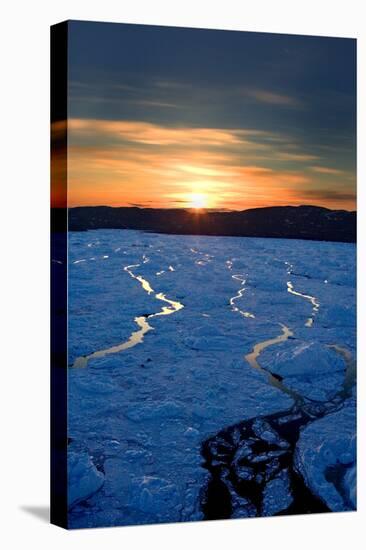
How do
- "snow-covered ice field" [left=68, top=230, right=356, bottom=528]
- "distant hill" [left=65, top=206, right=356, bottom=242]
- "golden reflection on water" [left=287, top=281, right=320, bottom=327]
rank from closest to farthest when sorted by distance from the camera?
1. "snow-covered ice field" [left=68, top=230, right=356, bottom=528]
2. "distant hill" [left=65, top=206, right=356, bottom=242]
3. "golden reflection on water" [left=287, top=281, right=320, bottom=327]

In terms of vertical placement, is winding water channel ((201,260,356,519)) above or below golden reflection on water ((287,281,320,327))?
below

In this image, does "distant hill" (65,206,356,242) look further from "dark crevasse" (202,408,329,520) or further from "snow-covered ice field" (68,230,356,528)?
"dark crevasse" (202,408,329,520)

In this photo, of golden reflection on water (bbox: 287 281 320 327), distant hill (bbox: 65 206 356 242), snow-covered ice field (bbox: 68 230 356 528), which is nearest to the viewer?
snow-covered ice field (bbox: 68 230 356 528)

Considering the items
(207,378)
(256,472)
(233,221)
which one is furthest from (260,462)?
(233,221)

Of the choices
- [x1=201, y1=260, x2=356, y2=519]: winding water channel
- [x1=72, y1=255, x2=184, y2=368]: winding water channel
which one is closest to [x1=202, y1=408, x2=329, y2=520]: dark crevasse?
[x1=201, y1=260, x2=356, y2=519]: winding water channel

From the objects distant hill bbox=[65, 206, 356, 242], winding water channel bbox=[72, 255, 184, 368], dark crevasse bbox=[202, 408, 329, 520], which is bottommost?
dark crevasse bbox=[202, 408, 329, 520]

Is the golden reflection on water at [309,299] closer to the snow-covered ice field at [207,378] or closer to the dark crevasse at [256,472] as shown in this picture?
the snow-covered ice field at [207,378]
